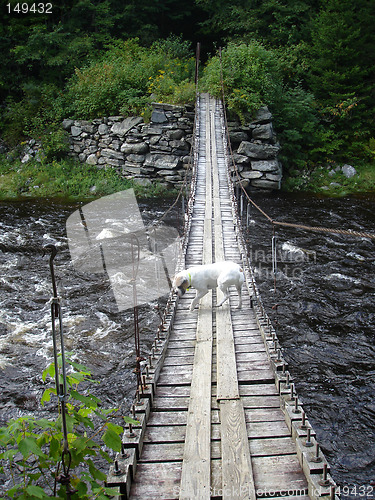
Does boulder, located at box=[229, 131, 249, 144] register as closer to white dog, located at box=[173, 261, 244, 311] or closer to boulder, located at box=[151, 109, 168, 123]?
boulder, located at box=[151, 109, 168, 123]

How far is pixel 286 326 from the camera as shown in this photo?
22.3 ft

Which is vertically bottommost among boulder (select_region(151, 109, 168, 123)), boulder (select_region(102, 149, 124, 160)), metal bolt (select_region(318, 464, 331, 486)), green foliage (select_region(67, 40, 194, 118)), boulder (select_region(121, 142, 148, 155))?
metal bolt (select_region(318, 464, 331, 486))

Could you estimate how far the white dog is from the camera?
5.08m

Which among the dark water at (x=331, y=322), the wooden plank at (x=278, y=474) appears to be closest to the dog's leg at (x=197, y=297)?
the dark water at (x=331, y=322)

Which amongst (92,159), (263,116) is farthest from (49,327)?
(263,116)

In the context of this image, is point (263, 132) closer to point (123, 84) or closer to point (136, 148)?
point (136, 148)

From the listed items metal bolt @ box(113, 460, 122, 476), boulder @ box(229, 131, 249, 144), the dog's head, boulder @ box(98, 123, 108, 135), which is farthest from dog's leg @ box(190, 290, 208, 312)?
boulder @ box(98, 123, 108, 135)

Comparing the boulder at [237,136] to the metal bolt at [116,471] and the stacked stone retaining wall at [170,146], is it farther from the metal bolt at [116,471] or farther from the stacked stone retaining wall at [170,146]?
the metal bolt at [116,471]

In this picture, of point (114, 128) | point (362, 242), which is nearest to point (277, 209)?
point (362, 242)

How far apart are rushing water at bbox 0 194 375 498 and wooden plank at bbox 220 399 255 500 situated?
1561 millimetres

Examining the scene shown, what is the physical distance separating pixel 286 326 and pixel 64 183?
10318 millimetres

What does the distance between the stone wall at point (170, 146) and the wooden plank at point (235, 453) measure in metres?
11.1

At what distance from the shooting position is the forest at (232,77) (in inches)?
606

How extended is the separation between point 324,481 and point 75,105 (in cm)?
1616
